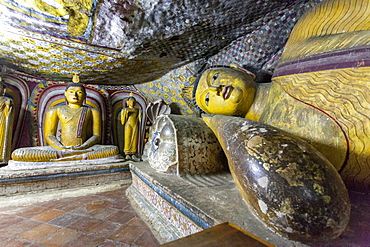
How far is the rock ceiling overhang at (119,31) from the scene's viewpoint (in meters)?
2.05

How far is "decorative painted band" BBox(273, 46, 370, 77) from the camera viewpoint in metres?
1.07

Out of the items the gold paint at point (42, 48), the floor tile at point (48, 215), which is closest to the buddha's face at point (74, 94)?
the gold paint at point (42, 48)

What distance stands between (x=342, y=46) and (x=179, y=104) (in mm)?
3535

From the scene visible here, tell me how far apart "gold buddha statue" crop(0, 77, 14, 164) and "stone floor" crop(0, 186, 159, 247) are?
1.65 m

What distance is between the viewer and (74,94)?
3559 mm

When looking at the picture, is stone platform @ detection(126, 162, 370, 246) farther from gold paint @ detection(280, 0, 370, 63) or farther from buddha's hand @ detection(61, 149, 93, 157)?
buddha's hand @ detection(61, 149, 93, 157)

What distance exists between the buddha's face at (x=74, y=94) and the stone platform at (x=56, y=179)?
1278mm

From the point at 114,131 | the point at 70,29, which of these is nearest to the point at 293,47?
the point at 70,29

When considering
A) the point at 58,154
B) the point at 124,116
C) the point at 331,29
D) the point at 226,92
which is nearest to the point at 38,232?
the point at 58,154

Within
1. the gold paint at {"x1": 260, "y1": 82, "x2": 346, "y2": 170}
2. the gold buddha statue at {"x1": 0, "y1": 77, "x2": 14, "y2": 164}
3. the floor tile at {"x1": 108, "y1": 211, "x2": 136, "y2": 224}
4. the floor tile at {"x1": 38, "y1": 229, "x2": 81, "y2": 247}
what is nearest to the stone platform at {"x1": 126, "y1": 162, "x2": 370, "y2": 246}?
the floor tile at {"x1": 108, "y1": 211, "x2": 136, "y2": 224}

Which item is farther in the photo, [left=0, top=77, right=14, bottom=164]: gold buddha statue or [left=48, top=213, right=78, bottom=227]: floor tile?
[left=0, top=77, right=14, bottom=164]: gold buddha statue

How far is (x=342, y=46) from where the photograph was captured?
118 cm

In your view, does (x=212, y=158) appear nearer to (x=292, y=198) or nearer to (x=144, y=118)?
(x=292, y=198)

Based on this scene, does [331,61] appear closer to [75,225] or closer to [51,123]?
[75,225]
